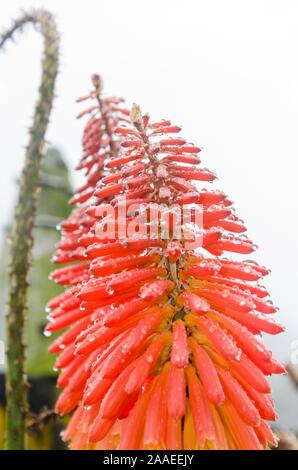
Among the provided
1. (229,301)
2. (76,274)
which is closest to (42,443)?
(76,274)

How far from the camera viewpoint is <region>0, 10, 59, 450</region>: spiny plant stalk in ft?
5.38

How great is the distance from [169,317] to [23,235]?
0.97 metres

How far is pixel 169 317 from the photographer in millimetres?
1047

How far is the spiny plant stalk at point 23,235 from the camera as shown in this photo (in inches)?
64.6

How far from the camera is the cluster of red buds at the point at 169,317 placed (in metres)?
0.89

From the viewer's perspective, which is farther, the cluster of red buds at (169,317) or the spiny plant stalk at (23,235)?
the spiny plant stalk at (23,235)

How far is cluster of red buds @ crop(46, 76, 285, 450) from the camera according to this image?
895 mm

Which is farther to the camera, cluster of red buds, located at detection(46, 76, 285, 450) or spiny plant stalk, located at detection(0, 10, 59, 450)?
spiny plant stalk, located at detection(0, 10, 59, 450)

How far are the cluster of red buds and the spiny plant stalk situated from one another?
0.55 meters

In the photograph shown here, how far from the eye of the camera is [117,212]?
103 cm

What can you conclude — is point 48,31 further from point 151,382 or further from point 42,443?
point 42,443

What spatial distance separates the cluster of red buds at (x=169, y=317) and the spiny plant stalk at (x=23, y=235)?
1.82ft

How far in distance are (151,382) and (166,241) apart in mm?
351
